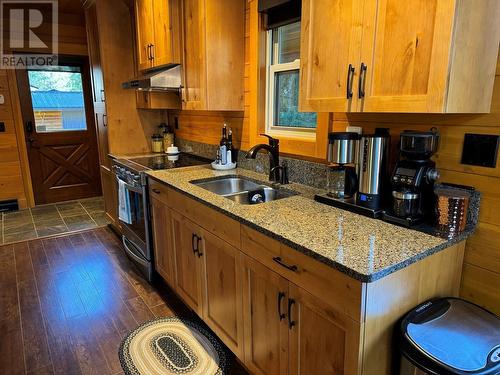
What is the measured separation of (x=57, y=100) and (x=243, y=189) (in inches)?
155

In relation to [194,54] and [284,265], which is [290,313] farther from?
[194,54]

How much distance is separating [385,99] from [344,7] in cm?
42

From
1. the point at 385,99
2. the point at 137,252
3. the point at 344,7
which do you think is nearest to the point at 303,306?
the point at 385,99

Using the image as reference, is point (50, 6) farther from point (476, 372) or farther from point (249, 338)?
point (476, 372)

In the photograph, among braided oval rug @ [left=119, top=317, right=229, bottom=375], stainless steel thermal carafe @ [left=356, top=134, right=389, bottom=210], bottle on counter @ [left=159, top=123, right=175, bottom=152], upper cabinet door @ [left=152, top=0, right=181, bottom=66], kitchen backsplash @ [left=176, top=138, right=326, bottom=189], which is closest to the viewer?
stainless steel thermal carafe @ [left=356, top=134, right=389, bottom=210]

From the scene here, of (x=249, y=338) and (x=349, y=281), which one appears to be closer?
(x=349, y=281)

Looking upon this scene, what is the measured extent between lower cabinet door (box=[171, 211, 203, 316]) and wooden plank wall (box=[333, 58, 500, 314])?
1.27 meters

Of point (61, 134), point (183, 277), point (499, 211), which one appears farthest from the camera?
point (61, 134)

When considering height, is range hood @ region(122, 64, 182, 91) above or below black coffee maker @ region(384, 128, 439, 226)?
above

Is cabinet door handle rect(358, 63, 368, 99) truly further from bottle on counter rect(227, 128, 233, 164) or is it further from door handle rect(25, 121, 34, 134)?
door handle rect(25, 121, 34, 134)

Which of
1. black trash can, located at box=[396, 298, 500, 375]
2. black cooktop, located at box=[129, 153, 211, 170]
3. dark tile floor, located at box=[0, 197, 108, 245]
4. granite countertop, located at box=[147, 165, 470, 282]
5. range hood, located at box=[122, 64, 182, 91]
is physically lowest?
dark tile floor, located at box=[0, 197, 108, 245]

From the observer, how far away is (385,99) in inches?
49.4

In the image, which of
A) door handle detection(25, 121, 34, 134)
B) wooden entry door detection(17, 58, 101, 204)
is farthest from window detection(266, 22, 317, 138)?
door handle detection(25, 121, 34, 134)

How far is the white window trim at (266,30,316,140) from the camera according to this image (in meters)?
2.21
